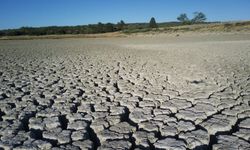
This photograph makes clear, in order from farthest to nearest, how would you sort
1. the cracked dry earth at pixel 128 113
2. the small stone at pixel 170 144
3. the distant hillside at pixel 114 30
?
the distant hillside at pixel 114 30, the cracked dry earth at pixel 128 113, the small stone at pixel 170 144

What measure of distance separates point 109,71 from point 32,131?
3960 millimetres

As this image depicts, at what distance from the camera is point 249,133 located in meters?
2.47

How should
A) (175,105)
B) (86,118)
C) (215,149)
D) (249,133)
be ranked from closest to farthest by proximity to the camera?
(215,149) < (249,133) < (86,118) < (175,105)

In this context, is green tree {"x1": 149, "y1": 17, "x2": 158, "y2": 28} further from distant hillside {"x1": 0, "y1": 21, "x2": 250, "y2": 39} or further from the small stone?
the small stone

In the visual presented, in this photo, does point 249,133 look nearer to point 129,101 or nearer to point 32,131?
point 129,101

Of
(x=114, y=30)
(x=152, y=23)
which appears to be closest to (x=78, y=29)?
(x=114, y=30)

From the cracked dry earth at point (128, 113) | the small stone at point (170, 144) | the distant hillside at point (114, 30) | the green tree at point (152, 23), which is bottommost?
the small stone at point (170, 144)

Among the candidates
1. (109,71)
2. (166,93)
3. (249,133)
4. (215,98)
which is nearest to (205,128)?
(249,133)

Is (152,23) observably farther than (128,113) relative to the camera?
Yes

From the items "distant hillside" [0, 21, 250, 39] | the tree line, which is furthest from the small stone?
the tree line

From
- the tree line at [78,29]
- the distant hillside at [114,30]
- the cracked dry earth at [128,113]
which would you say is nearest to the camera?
the cracked dry earth at [128,113]

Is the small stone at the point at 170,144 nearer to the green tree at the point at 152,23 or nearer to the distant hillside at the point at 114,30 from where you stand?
the distant hillside at the point at 114,30

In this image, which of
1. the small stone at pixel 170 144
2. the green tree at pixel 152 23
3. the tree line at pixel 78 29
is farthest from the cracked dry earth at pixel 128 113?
the green tree at pixel 152 23

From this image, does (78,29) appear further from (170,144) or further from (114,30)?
(170,144)
